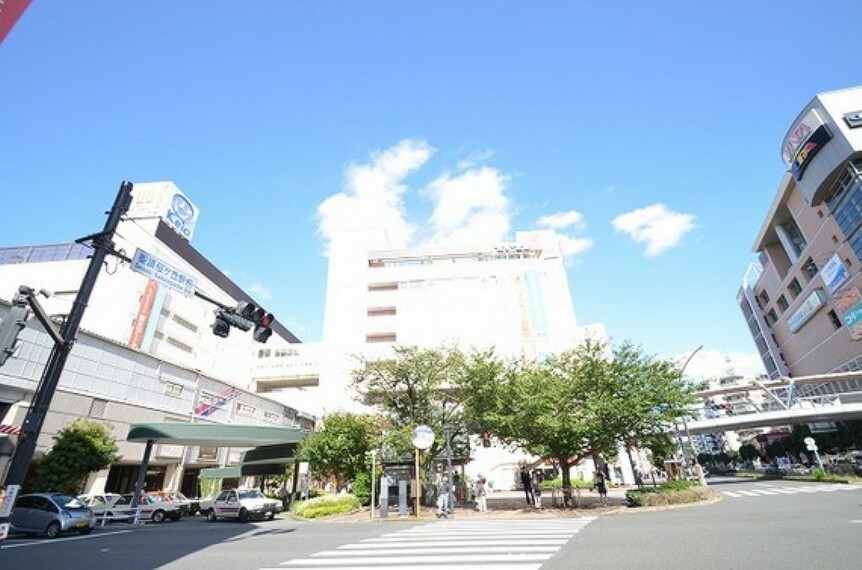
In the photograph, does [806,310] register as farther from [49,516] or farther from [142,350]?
[49,516]

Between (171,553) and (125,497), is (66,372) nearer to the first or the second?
(125,497)

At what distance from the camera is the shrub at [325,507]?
73.6ft

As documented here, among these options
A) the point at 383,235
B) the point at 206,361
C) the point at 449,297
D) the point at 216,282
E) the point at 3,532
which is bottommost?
the point at 3,532

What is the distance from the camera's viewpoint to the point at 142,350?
33.0 metres

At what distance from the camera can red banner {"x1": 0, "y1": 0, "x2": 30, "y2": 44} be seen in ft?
20.6

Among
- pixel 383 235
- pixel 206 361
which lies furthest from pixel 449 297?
pixel 206 361

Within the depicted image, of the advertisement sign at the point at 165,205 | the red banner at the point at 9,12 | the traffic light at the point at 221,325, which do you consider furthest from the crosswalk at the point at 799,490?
the advertisement sign at the point at 165,205

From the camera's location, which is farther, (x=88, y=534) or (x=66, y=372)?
(x=66, y=372)

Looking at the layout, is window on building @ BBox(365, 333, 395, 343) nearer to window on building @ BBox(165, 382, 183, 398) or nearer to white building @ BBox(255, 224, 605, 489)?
white building @ BBox(255, 224, 605, 489)

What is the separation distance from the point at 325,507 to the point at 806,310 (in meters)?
64.6

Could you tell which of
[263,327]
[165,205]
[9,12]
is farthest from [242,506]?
[165,205]

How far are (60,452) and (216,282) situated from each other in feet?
167

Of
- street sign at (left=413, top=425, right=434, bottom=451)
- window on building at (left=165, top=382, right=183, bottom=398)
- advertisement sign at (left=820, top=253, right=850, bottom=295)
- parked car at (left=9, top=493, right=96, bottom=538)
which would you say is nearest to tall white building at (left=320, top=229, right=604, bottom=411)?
window on building at (left=165, top=382, right=183, bottom=398)

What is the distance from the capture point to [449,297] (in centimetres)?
6022
